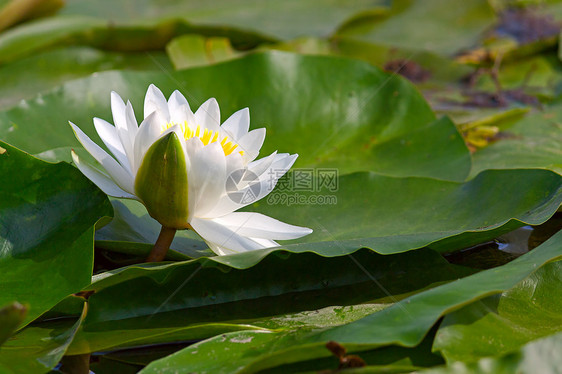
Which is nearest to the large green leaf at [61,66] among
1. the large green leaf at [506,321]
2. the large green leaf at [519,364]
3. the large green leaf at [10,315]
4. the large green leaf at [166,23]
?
the large green leaf at [166,23]

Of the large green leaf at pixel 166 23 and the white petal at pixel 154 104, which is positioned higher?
the white petal at pixel 154 104

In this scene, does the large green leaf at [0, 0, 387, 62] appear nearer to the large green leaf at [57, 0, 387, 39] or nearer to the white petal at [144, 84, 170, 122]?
the large green leaf at [57, 0, 387, 39]

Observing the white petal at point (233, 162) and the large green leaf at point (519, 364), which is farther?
the white petal at point (233, 162)

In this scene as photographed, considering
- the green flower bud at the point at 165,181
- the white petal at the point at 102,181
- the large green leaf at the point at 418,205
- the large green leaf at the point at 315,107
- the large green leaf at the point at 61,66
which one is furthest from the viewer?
the large green leaf at the point at 61,66

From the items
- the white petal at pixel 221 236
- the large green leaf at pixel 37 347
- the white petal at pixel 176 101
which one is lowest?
the large green leaf at pixel 37 347

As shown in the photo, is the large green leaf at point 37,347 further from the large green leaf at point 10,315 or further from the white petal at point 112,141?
the white petal at point 112,141

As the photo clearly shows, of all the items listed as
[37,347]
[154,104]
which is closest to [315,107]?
[154,104]

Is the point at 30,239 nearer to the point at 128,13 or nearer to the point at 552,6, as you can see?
the point at 128,13

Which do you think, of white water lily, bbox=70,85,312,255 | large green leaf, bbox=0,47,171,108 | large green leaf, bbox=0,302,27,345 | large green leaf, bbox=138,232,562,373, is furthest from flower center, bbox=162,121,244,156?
large green leaf, bbox=0,47,171,108
